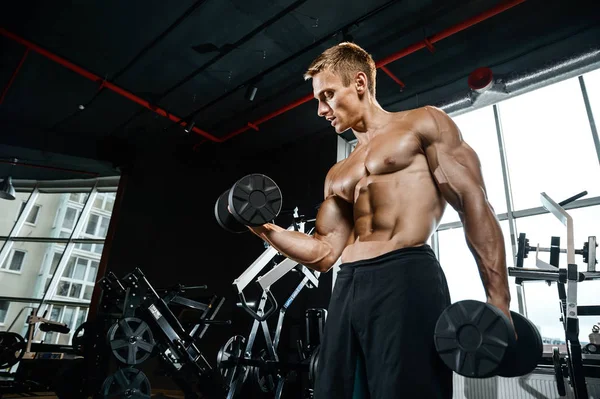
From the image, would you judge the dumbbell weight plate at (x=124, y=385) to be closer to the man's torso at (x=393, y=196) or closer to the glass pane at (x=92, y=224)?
the man's torso at (x=393, y=196)

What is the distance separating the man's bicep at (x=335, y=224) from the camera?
1.19m

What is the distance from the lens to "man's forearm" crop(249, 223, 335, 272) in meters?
1.14

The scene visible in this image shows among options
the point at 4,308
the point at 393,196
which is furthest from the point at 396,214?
the point at 4,308

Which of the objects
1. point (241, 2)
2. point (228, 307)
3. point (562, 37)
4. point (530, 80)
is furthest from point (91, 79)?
point (562, 37)

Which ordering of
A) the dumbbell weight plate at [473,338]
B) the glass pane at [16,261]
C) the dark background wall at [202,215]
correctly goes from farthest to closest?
the glass pane at [16,261]
the dark background wall at [202,215]
the dumbbell weight plate at [473,338]

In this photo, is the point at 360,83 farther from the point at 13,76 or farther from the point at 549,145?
the point at 13,76

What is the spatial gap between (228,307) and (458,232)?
128 inches

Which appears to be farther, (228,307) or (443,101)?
(228,307)

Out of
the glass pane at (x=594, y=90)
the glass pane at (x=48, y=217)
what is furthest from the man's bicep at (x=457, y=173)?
the glass pane at (x=48, y=217)

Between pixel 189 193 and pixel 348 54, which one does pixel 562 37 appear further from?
pixel 189 193

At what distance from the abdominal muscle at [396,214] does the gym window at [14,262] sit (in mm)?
8737

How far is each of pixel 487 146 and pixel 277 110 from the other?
2.77 metres

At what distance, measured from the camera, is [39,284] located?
747cm

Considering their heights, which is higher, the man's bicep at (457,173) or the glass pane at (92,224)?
the glass pane at (92,224)
